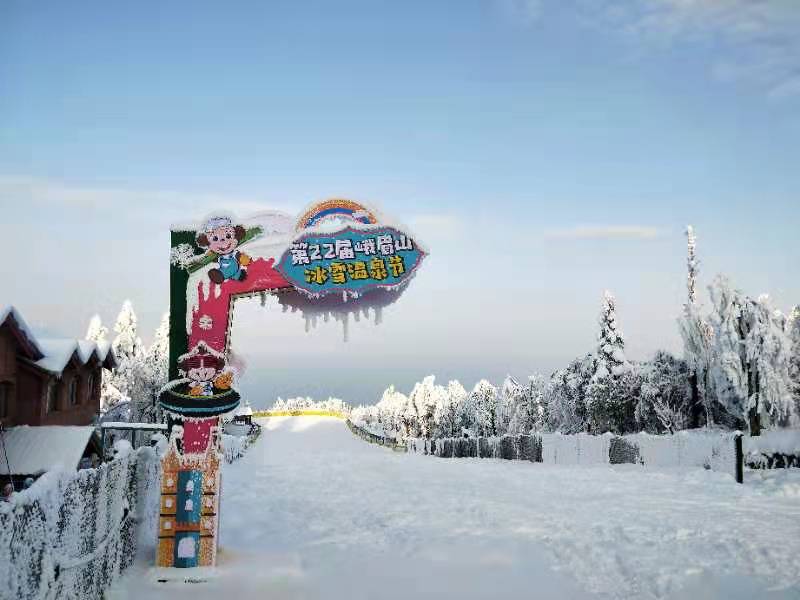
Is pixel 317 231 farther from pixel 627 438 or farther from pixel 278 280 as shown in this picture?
pixel 627 438

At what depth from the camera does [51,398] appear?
20.9m

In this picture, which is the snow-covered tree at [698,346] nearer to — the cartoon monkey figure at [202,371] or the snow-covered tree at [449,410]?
the cartoon monkey figure at [202,371]

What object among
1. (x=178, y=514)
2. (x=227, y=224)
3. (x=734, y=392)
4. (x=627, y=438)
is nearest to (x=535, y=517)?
(x=178, y=514)

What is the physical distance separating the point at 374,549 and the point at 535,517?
3.84m

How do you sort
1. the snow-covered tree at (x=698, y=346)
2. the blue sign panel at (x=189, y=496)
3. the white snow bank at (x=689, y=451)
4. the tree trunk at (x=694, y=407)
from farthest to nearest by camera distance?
the tree trunk at (x=694, y=407) → the snow-covered tree at (x=698, y=346) → the white snow bank at (x=689, y=451) → the blue sign panel at (x=189, y=496)

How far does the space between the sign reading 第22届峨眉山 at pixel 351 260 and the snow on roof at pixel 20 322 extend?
32.6 feet

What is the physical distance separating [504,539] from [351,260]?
5415 mm

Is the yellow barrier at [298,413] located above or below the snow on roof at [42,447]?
below

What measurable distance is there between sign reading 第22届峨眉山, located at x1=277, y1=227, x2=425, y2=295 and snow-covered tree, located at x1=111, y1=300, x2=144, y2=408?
46674mm

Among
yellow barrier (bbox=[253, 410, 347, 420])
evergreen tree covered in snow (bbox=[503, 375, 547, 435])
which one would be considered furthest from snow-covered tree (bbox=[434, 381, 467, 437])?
yellow barrier (bbox=[253, 410, 347, 420])

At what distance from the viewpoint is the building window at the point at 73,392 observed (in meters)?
22.3

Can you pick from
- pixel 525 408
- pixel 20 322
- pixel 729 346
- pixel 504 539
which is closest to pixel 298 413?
pixel 525 408

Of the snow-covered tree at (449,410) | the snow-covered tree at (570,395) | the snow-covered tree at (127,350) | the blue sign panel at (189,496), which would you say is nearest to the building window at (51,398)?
the blue sign panel at (189,496)

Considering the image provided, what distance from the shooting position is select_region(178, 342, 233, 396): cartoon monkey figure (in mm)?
10734
